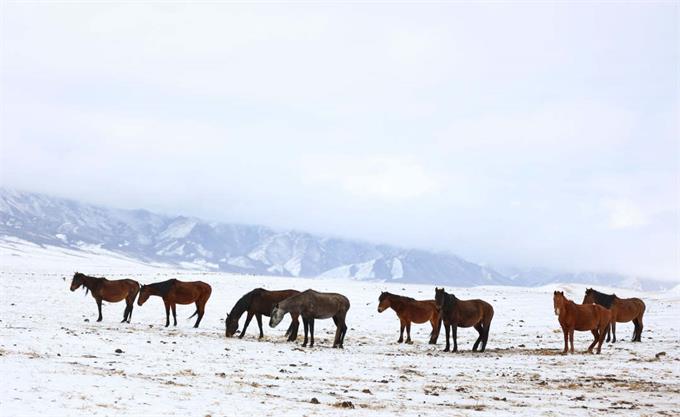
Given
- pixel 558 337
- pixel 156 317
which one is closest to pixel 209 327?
pixel 156 317

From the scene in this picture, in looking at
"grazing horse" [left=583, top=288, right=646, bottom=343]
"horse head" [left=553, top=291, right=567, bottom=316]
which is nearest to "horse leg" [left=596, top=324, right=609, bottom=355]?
"horse head" [left=553, top=291, right=567, bottom=316]

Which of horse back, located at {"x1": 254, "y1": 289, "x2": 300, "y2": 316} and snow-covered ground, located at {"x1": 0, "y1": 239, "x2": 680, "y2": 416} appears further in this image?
horse back, located at {"x1": 254, "y1": 289, "x2": 300, "y2": 316}

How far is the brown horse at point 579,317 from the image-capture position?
83.7 feet

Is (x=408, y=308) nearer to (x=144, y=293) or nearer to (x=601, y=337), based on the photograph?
(x=601, y=337)

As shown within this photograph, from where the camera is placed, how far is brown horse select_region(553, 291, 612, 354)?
83.7 feet

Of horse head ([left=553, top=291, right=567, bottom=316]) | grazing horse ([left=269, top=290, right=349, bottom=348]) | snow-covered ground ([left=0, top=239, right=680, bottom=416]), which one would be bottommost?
snow-covered ground ([left=0, top=239, right=680, bottom=416])

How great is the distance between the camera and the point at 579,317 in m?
25.7

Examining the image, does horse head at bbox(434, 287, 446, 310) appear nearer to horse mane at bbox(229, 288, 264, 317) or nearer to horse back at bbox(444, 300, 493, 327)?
horse back at bbox(444, 300, 493, 327)

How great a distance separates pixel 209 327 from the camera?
32094 millimetres

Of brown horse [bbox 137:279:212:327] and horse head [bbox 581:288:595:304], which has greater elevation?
horse head [bbox 581:288:595:304]

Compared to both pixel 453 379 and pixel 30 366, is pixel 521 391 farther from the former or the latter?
pixel 30 366

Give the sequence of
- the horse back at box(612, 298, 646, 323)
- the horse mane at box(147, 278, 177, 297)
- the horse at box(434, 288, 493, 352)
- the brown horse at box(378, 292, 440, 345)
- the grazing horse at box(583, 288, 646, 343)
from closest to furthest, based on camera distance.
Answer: the horse at box(434, 288, 493, 352)
the grazing horse at box(583, 288, 646, 343)
the horse back at box(612, 298, 646, 323)
the brown horse at box(378, 292, 440, 345)
the horse mane at box(147, 278, 177, 297)

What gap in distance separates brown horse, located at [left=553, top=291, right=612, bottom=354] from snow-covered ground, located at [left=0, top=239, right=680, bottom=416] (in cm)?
90

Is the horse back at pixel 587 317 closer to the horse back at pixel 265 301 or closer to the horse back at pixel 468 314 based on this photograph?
the horse back at pixel 468 314
